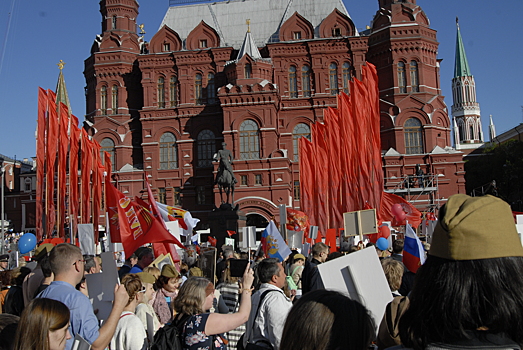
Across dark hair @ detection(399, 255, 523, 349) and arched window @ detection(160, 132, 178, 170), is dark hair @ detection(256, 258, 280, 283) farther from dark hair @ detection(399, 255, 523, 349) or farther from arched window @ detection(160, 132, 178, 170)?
arched window @ detection(160, 132, 178, 170)

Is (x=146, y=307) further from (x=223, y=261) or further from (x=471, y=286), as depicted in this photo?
(x=223, y=261)

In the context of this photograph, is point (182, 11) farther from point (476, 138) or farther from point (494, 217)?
point (476, 138)

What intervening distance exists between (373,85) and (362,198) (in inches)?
145

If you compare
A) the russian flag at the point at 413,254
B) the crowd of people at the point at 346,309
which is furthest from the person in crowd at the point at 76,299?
the russian flag at the point at 413,254

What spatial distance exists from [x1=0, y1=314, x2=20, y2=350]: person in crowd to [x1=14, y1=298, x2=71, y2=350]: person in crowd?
0.35 ft

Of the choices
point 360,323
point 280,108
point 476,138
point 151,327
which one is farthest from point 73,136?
point 476,138

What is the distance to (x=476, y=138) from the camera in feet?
347

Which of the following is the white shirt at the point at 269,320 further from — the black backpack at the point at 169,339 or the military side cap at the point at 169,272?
the military side cap at the point at 169,272

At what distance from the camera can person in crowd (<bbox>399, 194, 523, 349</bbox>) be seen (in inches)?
82.3

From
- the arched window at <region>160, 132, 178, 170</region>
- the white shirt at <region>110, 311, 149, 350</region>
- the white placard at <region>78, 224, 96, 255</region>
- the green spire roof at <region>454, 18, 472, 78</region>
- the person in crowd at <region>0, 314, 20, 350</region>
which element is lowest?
the white shirt at <region>110, 311, 149, 350</region>

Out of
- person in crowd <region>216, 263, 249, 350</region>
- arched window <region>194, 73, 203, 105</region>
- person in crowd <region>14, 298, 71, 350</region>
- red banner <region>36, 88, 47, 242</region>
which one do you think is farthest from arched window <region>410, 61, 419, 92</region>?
person in crowd <region>14, 298, 71, 350</region>

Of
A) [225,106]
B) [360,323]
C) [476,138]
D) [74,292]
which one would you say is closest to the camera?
[360,323]

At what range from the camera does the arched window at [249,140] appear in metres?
41.1

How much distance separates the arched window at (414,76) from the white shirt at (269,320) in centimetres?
3970
